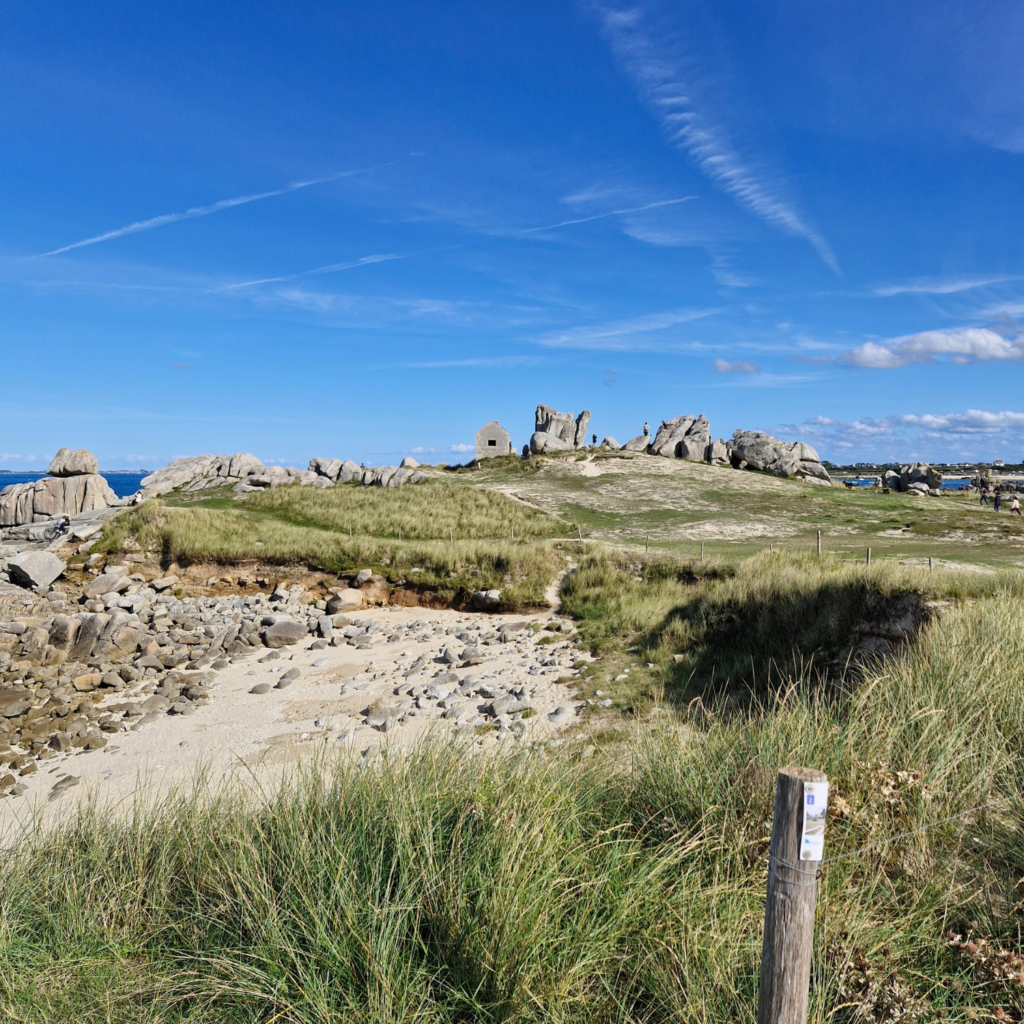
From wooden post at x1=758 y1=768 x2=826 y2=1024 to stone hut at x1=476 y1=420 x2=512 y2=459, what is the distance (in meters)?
59.6

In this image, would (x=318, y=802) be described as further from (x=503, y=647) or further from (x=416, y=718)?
(x=503, y=647)

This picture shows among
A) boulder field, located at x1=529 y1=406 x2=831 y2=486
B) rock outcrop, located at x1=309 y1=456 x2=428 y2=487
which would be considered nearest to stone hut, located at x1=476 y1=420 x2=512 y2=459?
boulder field, located at x1=529 y1=406 x2=831 y2=486

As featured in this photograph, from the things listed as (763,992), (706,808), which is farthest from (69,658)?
(763,992)

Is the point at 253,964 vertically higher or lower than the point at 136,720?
higher

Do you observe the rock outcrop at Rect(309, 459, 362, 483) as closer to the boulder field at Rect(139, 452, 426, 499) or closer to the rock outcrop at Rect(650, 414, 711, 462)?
the boulder field at Rect(139, 452, 426, 499)

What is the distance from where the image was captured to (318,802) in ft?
14.7

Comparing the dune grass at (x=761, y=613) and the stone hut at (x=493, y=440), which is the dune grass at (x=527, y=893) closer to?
the dune grass at (x=761, y=613)

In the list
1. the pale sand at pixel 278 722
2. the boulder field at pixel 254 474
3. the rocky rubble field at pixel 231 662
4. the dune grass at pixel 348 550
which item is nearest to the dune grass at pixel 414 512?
the dune grass at pixel 348 550

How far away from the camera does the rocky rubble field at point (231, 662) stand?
40.0ft

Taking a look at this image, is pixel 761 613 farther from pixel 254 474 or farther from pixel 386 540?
pixel 254 474

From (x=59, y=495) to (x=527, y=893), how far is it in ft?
153

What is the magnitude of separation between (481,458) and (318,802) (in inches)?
2224

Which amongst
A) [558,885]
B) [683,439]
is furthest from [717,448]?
[558,885]

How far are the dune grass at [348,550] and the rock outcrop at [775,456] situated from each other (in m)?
36.8
